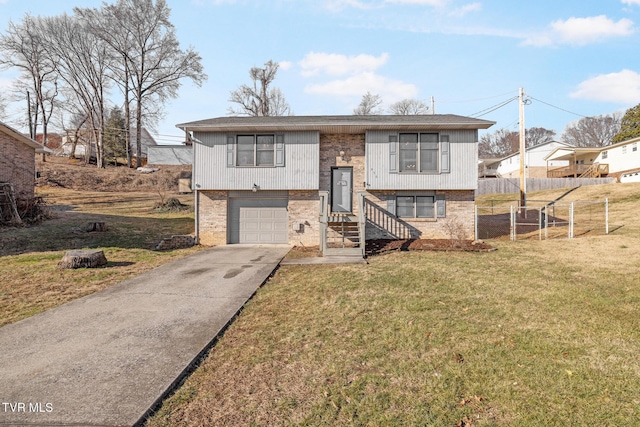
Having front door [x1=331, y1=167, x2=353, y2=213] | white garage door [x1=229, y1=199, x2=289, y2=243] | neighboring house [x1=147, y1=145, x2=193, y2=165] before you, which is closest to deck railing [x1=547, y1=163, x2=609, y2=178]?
front door [x1=331, y1=167, x2=353, y2=213]

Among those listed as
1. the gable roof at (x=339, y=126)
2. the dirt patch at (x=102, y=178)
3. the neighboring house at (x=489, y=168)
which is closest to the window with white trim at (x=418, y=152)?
the gable roof at (x=339, y=126)

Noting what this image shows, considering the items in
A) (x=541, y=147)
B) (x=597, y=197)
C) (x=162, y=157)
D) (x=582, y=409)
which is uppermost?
(x=541, y=147)

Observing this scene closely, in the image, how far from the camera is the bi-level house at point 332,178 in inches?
488

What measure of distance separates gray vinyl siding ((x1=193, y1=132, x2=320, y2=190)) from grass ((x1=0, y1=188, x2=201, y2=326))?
121 inches

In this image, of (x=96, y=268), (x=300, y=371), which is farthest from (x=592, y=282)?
(x=96, y=268)

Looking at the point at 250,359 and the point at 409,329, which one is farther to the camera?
the point at 409,329

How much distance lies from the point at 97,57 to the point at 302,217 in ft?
111

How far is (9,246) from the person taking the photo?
34.4 feet

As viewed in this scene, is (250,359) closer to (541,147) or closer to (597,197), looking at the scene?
(597,197)

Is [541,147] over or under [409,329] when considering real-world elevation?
over

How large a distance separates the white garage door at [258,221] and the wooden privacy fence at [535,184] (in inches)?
1103

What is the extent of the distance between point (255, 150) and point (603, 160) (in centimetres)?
3958

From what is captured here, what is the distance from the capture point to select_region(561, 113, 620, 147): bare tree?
57.0 meters

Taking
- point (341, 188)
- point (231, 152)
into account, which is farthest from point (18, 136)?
point (341, 188)
